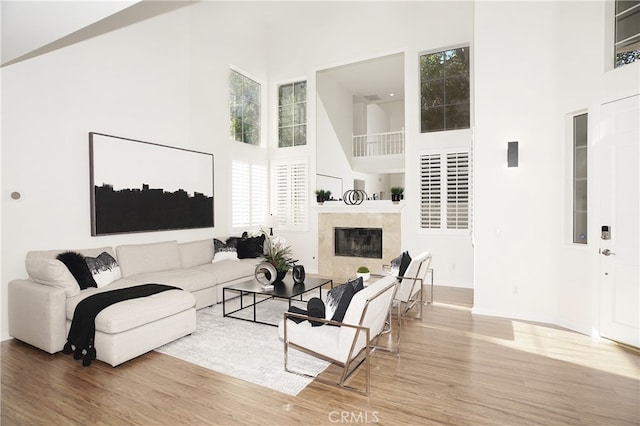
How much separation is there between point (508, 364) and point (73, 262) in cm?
482

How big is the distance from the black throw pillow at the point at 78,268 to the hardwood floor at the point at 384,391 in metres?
0.80

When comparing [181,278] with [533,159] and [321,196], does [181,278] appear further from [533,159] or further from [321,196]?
[533,159]

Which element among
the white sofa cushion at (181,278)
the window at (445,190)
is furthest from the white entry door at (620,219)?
the white sofa cushion at (181,278)

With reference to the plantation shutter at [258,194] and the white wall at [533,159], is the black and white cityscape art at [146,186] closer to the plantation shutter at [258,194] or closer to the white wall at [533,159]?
the plantation shutter at [258,194]

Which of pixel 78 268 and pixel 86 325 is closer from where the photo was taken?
pixel 86 325

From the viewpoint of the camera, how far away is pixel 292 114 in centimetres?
855

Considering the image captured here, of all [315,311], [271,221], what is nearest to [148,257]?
[271,221]

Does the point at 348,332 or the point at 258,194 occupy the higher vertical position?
the point at 258,194

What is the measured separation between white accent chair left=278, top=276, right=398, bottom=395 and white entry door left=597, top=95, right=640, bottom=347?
2.66 m

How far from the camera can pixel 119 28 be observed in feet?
17.3

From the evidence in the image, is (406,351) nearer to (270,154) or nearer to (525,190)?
(525,190)

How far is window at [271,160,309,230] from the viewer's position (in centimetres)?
834

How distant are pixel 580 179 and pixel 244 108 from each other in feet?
21.3

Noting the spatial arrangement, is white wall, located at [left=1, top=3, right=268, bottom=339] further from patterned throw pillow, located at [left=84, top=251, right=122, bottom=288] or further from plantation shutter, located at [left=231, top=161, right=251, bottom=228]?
patterned throw pillow, located at [left=84, top=251, right=122, bottom=288]
